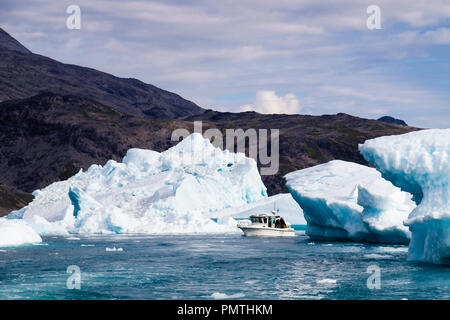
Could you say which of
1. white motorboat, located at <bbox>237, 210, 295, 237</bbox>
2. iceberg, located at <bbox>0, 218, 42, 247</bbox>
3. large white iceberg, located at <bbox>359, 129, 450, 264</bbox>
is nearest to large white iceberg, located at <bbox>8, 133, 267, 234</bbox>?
white motorboat, located at <bbox>237, 210, 295, 237</bbox>

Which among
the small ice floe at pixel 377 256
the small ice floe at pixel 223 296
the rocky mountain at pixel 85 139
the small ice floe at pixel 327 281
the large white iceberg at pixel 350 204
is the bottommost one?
the small ice floe at pixel 223 296

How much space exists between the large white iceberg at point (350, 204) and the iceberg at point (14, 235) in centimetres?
1530

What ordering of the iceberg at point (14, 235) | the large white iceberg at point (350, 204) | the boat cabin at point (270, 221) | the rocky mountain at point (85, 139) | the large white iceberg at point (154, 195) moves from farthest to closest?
the rocky mountain at point (85, 139), the large white iceberg at point (154, 195), the boat cabin at point (270, 221), the iceberg at point (14, 235), the large white iceberg at point (350, 204)

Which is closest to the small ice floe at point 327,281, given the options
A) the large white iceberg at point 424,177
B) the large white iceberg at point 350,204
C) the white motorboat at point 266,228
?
the large white iceberg at point 424,177

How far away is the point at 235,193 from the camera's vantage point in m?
58.1

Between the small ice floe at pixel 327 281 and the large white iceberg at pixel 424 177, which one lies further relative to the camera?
the large white iceberg at pixel 424 177

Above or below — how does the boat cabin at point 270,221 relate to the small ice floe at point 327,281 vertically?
above

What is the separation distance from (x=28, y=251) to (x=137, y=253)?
5379 millimetres

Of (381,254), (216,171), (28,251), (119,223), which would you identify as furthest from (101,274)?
(216,171)

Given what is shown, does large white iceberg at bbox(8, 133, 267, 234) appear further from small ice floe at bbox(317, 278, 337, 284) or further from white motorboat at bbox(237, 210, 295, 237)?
small ice floe at bbox(317, 278, 337, 284)

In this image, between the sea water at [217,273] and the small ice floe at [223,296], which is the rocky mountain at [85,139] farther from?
the small ice floe at [223,296]

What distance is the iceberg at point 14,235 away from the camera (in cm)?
3356

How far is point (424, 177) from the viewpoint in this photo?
838 inches

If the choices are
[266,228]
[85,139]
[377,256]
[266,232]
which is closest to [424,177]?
[377,256]
